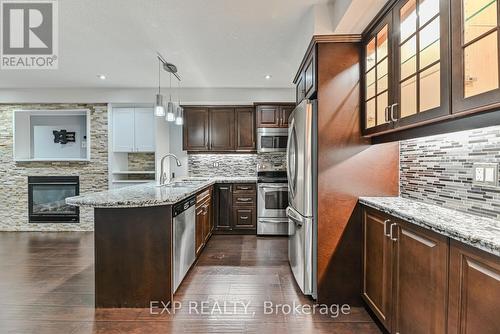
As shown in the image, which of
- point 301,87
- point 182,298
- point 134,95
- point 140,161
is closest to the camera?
point 182,298

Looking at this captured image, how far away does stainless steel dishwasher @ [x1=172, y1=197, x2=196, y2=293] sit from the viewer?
2.55m

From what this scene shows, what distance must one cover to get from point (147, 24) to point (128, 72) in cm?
161

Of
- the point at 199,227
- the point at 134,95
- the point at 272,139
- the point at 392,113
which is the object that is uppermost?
the point at 134,95

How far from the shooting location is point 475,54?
1.26m

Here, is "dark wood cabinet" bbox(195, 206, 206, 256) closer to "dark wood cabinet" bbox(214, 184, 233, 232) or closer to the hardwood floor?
the hardwood floor

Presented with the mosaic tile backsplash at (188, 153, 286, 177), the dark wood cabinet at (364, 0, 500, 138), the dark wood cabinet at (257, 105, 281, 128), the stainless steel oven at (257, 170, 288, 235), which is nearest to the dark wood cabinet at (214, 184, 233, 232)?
the stainless steel oven at (257, 170, 288, 235)

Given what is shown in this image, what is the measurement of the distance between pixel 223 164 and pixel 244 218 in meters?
1.25

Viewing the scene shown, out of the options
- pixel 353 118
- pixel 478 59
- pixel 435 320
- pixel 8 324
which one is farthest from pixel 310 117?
pixel 8 324

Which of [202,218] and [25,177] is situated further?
[25,177]

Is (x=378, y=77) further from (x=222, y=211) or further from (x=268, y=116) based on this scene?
(x=222, y=211)

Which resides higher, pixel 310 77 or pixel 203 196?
pixel 310 77

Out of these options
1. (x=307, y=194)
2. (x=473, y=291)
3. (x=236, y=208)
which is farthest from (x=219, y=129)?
(x=473, y=291)

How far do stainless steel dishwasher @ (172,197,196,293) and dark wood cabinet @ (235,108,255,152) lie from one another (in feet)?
7.03

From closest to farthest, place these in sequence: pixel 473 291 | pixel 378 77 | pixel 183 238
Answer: pixel 473 291, pixel 378 77, pixel 183 238
